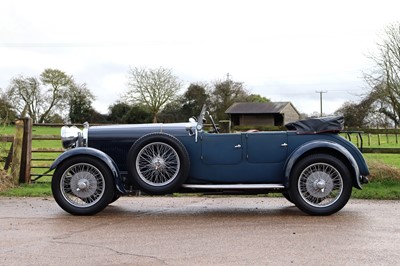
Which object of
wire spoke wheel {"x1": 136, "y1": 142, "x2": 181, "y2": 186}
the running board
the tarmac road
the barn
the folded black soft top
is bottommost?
the tarmac road

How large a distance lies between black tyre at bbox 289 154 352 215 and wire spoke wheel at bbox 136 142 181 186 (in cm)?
187

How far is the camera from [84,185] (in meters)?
8.03

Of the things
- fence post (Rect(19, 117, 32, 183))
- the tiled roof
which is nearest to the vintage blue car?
fence post (Rect(19, 117, 32, 183))

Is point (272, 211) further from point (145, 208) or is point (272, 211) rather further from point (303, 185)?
point (145, 208)

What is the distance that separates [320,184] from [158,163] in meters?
2.51

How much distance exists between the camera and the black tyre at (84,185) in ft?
26.3

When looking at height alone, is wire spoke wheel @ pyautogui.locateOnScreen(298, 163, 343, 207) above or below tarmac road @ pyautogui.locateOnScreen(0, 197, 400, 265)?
above

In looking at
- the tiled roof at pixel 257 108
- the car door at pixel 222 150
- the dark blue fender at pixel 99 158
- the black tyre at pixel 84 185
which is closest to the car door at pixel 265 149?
the car door at pixel 222 150

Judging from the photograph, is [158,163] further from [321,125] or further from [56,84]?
[56,84]

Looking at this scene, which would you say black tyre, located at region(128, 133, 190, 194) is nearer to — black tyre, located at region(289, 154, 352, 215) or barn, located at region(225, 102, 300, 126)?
black tyre, located at region(289, 154, 352, 215)

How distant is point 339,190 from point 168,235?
2992 millimetres

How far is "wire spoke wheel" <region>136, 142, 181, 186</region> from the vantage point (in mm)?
7992

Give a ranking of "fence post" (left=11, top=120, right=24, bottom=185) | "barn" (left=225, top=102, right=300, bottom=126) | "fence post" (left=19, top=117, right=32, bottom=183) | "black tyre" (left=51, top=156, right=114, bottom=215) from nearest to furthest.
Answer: "black tyre" (left=51, top=156, right=114, bottom=215), "fence post" (left=11, top=120, right=24, bottom=185), "fence post" (left=19, top=117, right=32, bottom=183), "barn" (left=225, top=102, right=300, bottom=126)

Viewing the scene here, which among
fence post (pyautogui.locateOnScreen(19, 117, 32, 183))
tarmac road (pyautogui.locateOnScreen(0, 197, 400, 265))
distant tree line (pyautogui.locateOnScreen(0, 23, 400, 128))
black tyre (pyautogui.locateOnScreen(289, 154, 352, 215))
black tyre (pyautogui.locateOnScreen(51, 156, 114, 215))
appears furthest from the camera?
distant tree line (pyautogui.locateOnScreen(0, 23, 400, 128))
